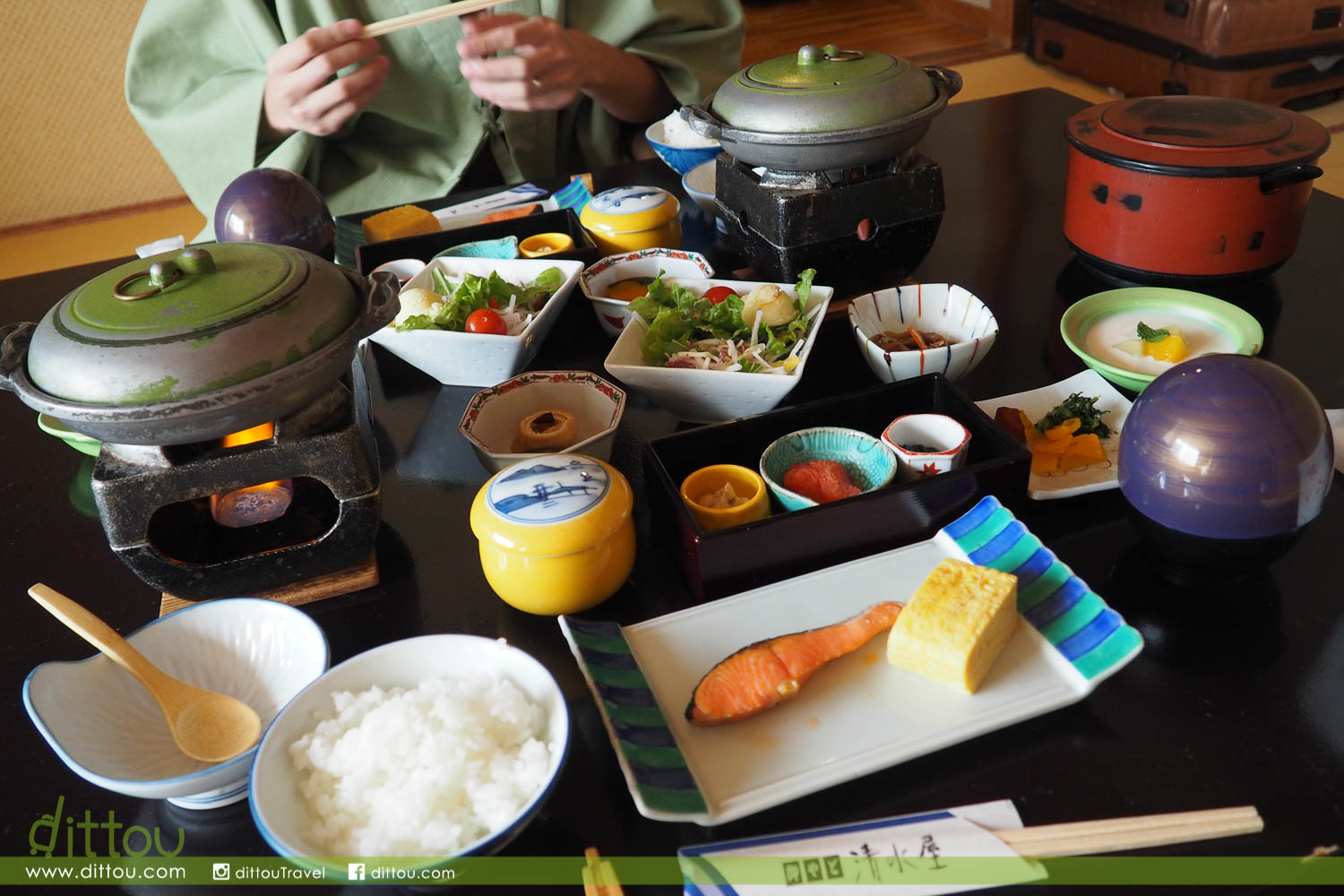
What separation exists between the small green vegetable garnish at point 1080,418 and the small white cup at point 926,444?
0.14 metres

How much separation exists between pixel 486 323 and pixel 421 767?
755 mm

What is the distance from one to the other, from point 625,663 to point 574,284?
0.78m

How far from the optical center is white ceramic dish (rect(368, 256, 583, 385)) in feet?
4.42

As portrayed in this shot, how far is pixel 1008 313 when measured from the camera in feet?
4.93

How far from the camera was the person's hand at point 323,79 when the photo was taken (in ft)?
6.05

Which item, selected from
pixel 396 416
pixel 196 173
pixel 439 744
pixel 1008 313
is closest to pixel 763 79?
pixel 1008 313

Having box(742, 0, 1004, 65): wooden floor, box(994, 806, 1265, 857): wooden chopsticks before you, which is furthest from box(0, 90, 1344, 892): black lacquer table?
box(742, 0, 1004, 65): wooden floor

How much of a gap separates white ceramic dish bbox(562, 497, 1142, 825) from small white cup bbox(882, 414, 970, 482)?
8 cm

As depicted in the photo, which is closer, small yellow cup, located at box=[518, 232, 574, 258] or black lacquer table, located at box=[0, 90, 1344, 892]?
black lacquer table, located at box=[0, 90, 1344, 892]

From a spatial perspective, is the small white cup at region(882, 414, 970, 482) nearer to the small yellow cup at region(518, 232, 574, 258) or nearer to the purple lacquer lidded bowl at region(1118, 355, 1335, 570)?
the purple lacquer lidded bowl at region(1118, 355, 1335, 570)

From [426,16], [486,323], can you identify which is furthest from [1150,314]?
[426,16]

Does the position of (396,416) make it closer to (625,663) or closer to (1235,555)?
(625,663)

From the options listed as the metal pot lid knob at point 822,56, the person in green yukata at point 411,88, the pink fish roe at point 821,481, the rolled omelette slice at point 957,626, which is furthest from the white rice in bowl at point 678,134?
the rolled omelette slice at point 957,626

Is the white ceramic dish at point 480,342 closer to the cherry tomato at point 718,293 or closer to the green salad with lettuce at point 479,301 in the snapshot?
the green salad with lettuce at point 479,301
